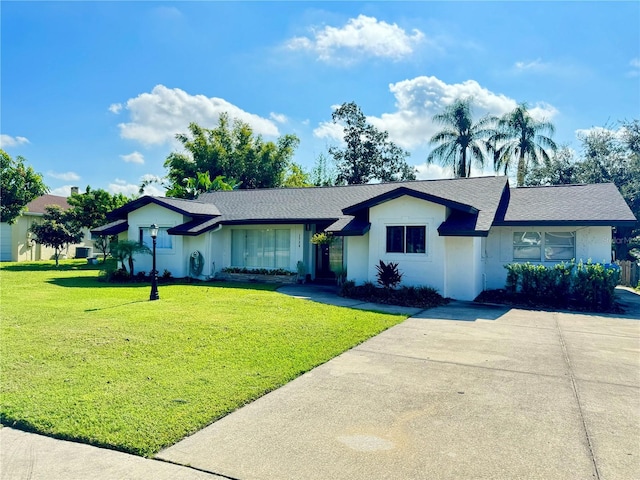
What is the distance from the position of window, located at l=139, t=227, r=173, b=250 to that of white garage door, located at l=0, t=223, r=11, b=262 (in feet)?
56.9

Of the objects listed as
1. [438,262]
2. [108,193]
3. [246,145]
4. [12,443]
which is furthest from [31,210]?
[12,443]

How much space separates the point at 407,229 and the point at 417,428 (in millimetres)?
10448

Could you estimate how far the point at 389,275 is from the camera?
14.0 m

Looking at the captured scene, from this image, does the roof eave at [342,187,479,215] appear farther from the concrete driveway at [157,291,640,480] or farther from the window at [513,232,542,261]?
the concrete driveway at [157,291,640,480]

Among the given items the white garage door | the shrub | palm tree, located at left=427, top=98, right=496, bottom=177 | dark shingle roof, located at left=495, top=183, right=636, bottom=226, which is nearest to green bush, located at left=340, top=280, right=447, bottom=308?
dark shingle roof, located at left=495, top=183, right=636, bottom=226

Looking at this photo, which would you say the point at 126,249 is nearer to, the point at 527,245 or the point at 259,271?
the point at 259,271

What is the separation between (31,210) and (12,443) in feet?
111

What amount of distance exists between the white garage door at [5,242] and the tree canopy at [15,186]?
3074 millimetres

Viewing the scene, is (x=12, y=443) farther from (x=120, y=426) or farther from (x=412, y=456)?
(x=412, y=456)

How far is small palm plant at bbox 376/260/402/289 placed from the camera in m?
13.9

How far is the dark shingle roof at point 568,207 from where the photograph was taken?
13758 millimetres

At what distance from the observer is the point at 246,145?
4022 centimetres

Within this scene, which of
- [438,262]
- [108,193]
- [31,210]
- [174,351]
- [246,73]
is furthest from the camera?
[31,210]

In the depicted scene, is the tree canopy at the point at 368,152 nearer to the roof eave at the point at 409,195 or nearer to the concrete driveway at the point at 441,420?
the roof eave at the point at 409,195
